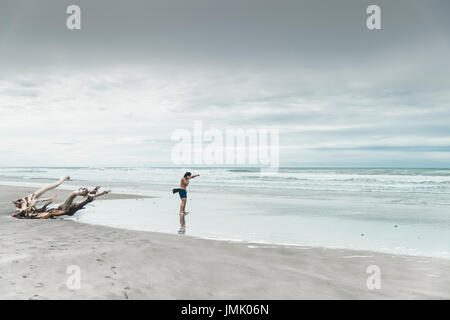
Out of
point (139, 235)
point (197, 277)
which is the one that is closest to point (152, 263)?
point (197, 277)

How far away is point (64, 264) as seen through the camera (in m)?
5.96

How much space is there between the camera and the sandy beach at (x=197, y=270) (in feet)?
16.1

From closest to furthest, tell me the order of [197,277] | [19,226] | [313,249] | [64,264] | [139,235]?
[197,277], [64,264], [313,249], [139,235], [19,226]

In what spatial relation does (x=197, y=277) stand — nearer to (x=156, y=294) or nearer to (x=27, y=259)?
(x=156, y=294)

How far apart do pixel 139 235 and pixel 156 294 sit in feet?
15.3

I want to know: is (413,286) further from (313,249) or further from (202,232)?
(202,232)

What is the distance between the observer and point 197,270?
5980mm

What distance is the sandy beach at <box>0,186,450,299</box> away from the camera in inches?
193

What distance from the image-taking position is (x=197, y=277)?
5.59 m

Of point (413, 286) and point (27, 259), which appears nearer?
point (413, 286)

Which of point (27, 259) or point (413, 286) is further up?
point (27, 259)

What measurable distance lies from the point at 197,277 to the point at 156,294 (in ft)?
3.17
